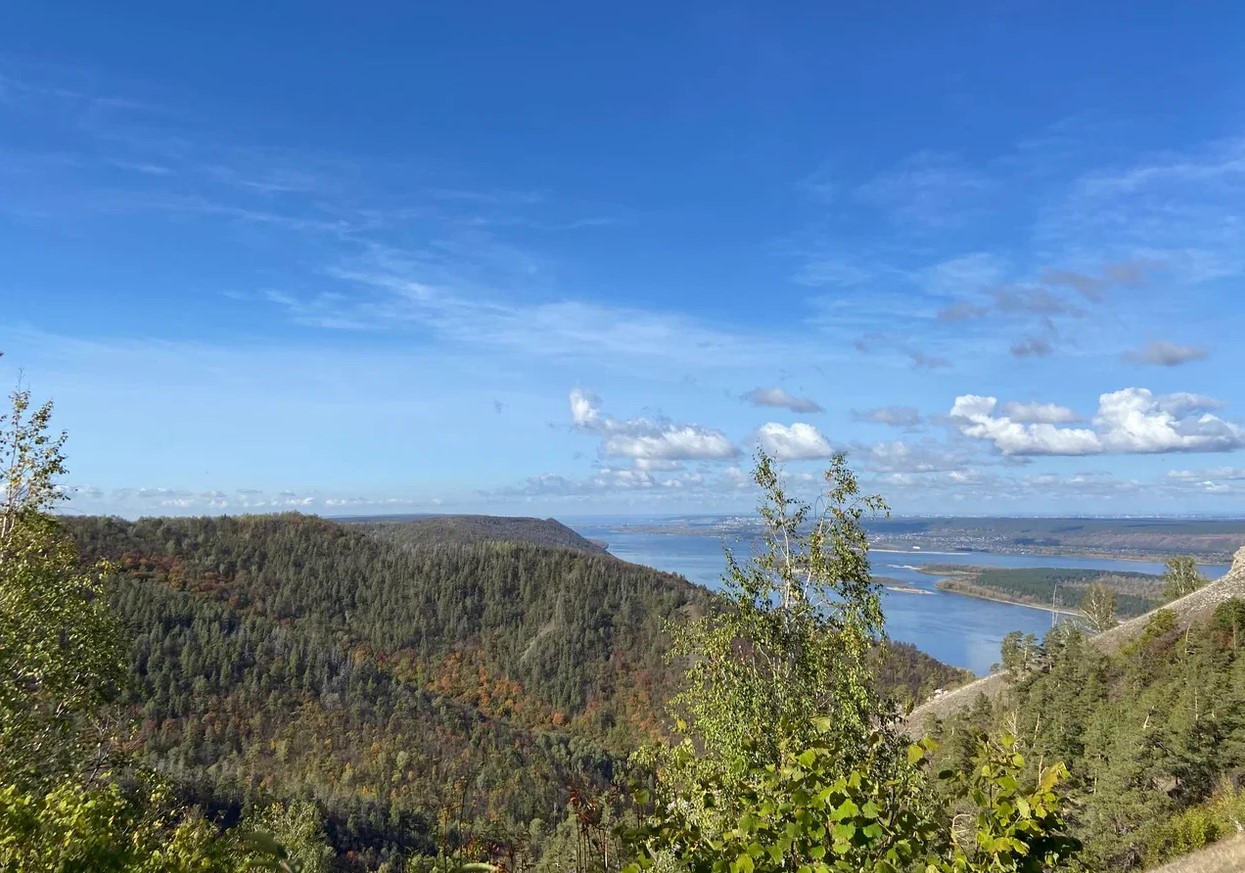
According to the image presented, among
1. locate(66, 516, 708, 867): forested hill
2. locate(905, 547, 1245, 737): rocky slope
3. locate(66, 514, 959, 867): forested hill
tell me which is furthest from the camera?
locate(66, 516, 708, 867): forested hill

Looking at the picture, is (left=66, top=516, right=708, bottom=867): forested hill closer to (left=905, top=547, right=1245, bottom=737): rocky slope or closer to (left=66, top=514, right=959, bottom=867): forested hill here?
(left=66, top=514, right=959, bottom=867): forested hill

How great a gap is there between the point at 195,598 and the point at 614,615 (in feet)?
335

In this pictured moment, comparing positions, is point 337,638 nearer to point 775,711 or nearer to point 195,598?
point 195,598

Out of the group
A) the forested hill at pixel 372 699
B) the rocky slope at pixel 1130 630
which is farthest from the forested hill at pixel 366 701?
the rocky slope at pixel 1130 630

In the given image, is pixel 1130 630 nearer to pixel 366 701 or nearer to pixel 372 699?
pixel 366 701

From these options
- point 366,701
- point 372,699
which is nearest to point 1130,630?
point 366,701

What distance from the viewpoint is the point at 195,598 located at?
6895 inches

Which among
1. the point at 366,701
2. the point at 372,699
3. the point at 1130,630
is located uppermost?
the point at 1130,630

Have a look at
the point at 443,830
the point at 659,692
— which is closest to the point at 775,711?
the point at 443,830

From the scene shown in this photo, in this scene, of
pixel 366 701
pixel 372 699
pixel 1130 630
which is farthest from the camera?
pixel 372 699

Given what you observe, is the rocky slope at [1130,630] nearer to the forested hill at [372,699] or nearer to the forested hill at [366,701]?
the forested hill at [372,699]

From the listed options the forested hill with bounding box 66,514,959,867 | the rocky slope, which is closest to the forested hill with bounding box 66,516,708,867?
the forested hill with bounding box 66,514,959,867

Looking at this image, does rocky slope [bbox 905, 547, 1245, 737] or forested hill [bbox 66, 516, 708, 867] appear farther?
forested hill [bbox 66, 516, 708, 867]

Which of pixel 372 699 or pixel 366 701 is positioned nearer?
pixel 366 701
